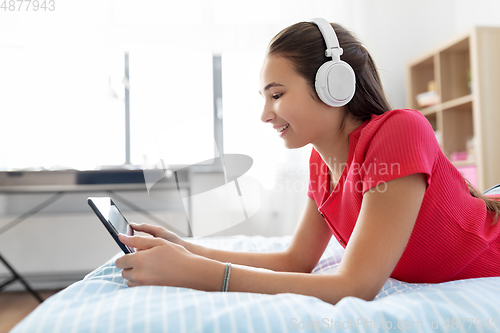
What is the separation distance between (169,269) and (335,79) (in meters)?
0.47

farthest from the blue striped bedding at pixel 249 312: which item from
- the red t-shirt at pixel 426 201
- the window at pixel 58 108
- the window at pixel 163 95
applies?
the window at pixel 58 108

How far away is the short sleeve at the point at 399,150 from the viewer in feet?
1.94

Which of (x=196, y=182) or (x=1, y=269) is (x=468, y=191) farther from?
(x=1, y=269)

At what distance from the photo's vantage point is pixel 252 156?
2.61 meters

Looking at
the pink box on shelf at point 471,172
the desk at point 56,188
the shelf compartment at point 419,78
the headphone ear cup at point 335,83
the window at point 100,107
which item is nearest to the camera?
the headphone ear cup at point 335,83

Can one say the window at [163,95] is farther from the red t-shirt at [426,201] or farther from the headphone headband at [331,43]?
the red t-shirt at [426,201]

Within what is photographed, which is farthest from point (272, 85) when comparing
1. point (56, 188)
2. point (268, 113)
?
point (56, 188)

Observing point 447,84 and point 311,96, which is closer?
point 311,96

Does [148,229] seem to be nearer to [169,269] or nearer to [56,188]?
[169,269]

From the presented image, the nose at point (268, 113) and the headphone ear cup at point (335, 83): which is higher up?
the headphone ear cup at point (335, 83)

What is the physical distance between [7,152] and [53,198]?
0.46 metres

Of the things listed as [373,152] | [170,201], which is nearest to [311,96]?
[373,152]
